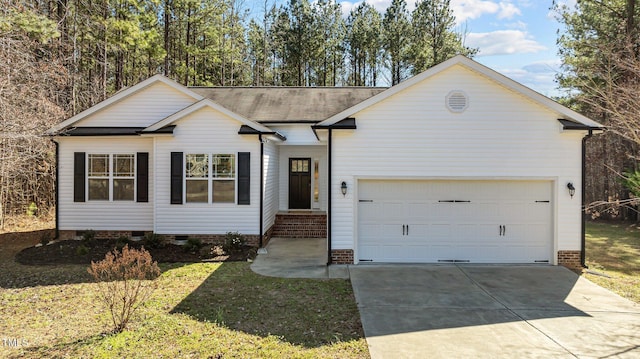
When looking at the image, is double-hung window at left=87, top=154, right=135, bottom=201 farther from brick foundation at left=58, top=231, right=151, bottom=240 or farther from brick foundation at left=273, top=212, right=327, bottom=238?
brick foundation at left=273, top=212, right=327, bottom=238

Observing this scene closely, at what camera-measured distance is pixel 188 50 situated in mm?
25078

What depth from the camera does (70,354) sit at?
518 centimetres

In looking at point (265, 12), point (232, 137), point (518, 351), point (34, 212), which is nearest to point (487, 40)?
point (265, 12)

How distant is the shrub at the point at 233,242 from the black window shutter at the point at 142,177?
3.38m

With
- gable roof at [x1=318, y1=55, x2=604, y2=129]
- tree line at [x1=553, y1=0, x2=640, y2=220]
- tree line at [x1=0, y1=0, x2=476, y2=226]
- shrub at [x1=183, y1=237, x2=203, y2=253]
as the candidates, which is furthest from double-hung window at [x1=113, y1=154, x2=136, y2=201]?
tree line at [x1=553, y1=0, x2=640, y2=220]

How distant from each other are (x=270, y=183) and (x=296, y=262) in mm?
3728

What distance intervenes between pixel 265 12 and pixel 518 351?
3166cm

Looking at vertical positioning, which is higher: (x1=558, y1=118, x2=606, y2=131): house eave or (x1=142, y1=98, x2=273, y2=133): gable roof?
(x1=142, y1=98, x2=273, y2=133): gable roof

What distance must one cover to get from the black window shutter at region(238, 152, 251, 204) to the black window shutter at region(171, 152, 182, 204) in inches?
73.0

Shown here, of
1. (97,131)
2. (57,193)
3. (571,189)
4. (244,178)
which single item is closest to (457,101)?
(571,189)

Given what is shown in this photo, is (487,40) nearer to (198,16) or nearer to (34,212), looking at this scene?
(198,16)

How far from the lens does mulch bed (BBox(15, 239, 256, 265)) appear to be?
1050 cm

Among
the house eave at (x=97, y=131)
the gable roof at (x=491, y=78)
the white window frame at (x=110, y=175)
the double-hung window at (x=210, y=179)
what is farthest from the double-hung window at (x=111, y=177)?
the gable roof at (x=491, y=78)

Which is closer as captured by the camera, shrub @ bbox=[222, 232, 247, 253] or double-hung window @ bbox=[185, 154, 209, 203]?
shrub @ bbox=[222, 232, 247, 253]
